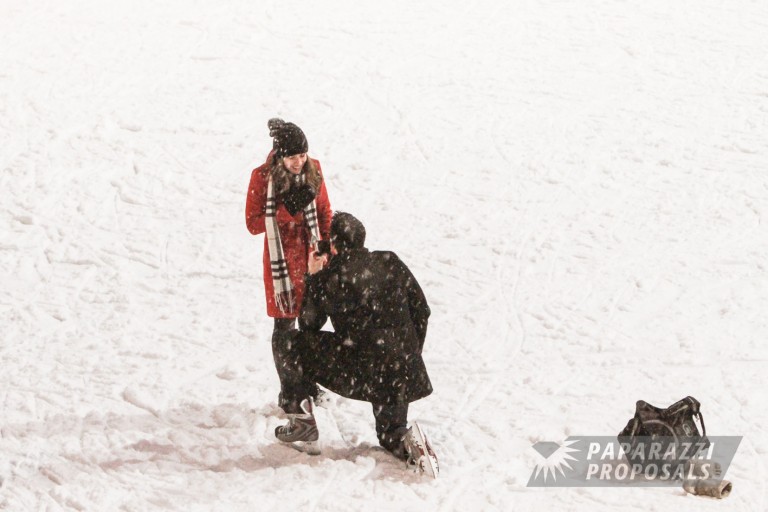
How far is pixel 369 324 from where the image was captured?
616cm

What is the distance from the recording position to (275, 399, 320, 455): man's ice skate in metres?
6.52

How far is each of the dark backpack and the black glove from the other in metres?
2.44

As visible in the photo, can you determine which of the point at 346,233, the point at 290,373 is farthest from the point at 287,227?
the point at 290,373


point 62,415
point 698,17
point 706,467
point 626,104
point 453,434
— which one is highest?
point 698,17

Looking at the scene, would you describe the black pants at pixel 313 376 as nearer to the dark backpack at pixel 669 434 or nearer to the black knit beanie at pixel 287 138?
the black knit beanie at pixel 287 138

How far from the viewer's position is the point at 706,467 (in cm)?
647

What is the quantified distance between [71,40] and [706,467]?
1024 centimetres

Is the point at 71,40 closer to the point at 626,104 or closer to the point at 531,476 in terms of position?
the point at 626,104

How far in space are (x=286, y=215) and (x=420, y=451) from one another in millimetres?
1670

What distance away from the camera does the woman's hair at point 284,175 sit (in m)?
6.56

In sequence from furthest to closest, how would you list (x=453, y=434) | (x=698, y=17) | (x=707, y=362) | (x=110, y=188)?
(x=698, y=17) < (x=110, y=188) < (x=707, y=362) < (x=453, y=434)

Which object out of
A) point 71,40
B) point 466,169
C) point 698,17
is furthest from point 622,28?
point 71,40

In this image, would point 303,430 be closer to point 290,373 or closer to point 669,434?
point 290,373

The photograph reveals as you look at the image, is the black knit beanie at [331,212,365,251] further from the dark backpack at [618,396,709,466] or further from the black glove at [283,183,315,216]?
the dark backpack at [618,396,709,466]
